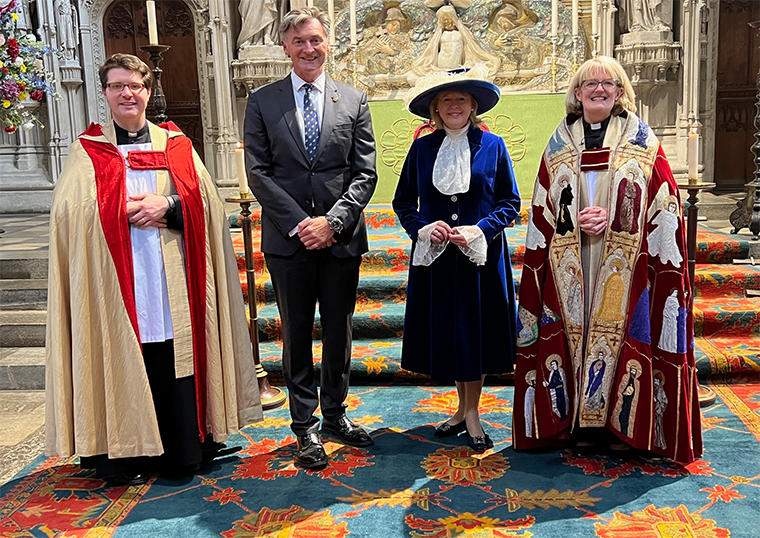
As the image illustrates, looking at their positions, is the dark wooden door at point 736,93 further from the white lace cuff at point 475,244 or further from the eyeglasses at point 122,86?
the eyeglasses at point 122,86

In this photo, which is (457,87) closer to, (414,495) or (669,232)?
(669,232)

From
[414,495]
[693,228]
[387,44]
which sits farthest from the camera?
[387,44]

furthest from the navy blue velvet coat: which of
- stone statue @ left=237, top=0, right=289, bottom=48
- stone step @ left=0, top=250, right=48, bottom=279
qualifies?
stone statue @ left=237, top=0, right=289, bottom=48

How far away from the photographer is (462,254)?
300cm

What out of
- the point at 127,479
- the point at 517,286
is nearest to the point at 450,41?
the point at 517,286

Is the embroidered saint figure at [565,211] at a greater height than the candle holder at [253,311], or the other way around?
the embroidered saint figure at [565,211]

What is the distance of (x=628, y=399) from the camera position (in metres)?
2.88

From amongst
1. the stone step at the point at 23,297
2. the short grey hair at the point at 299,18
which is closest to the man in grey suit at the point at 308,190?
the short grey hair at the point at 299,18

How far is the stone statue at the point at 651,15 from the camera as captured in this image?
7.47m

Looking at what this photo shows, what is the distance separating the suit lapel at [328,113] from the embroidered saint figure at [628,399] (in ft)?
5.15

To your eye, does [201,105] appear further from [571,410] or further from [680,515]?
[680,515]

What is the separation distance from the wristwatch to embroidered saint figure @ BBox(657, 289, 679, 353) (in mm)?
1359

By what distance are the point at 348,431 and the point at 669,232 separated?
1654 millimetres

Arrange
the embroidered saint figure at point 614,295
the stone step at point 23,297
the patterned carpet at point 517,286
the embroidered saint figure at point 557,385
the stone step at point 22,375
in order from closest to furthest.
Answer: the embroidered saint figure at point 614,295
the embroidered saint figure at point 557,385
the patterned carpet at point 517,286
the stone step at point 22,375
the stone step at point 23,297
